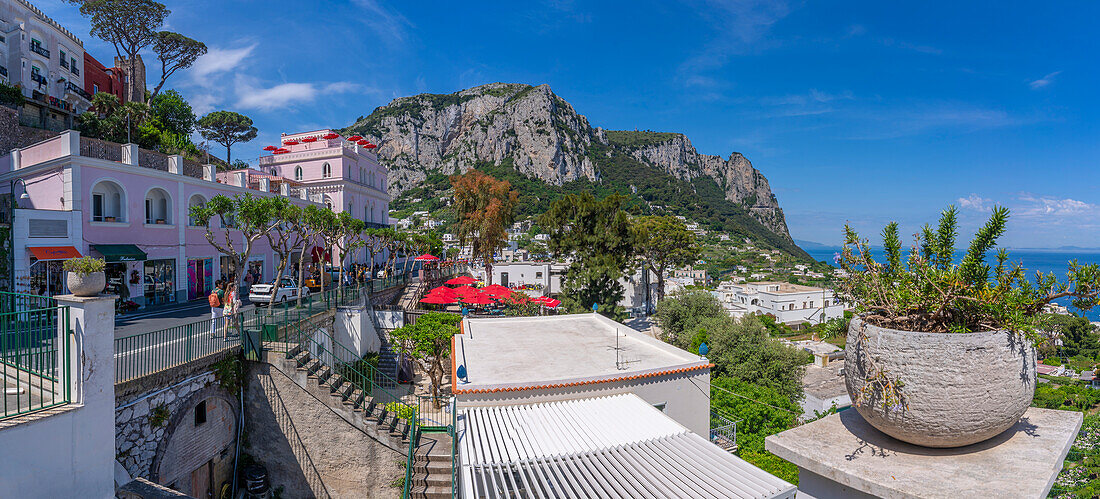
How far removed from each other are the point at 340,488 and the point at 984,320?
11.6 m

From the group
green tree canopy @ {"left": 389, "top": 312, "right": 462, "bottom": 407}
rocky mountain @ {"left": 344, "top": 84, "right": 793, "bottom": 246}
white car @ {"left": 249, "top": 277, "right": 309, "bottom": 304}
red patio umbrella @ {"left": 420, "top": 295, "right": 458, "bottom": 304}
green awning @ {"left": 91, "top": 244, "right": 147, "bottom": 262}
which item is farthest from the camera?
rocky mountain @ {"left": 344, "top": 84, "right": 793, "bottom": 246}

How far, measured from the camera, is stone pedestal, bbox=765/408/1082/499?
254 centimetres

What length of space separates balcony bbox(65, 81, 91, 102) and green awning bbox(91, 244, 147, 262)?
26.6m

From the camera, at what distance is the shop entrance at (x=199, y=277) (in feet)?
67.2

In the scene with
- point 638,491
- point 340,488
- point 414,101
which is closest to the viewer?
point 638,491

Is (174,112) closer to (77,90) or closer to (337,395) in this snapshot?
(77,90)

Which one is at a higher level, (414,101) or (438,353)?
(414,101)

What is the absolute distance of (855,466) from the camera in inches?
111

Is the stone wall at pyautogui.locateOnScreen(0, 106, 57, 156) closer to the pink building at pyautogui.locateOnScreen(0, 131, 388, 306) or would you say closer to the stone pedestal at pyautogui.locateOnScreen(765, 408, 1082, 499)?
the pink building at pyautogui.locateOnScreen(0, 131, 388, 306)

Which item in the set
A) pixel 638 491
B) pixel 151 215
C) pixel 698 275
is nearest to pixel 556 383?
pixel 638 491

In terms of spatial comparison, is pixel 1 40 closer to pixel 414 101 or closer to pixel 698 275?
pixel 698 275

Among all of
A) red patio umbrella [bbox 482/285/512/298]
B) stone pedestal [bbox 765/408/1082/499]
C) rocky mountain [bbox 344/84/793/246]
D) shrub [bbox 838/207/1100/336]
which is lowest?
red patio umbrella [bbox 482/285/512/298]

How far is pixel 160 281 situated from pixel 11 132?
9.29 m

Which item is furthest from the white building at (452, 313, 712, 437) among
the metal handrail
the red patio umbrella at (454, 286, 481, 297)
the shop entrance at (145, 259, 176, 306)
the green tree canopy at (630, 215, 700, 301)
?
the green tree canopy at (630, 215, 700, 301)
